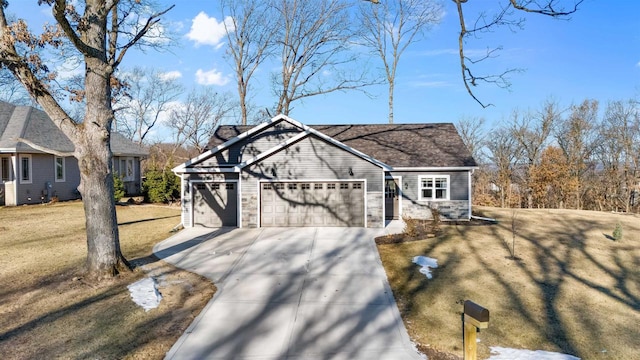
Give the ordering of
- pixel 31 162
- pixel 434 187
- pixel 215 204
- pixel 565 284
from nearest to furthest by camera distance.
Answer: pixel 565 284 → pixel 215 204 → pixel 434 187 → pixel 31 162

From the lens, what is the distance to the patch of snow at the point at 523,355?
5258 millimetres

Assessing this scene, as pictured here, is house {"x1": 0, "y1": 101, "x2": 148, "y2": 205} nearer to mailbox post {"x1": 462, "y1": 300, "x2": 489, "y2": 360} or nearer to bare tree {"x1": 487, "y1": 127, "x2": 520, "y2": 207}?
mailbox post {"x1": 462, "y1": 300, "x2": 489, "y2": 360}

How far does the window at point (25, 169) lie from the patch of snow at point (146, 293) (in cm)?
1612

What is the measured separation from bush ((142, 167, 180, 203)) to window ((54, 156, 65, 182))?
4.41 metres

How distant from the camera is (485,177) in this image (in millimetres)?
35875

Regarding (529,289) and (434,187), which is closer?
(529,289)

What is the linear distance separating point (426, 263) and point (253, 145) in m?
9.33

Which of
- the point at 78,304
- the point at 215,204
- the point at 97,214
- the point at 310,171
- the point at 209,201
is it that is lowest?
the point at 78,304

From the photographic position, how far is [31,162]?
767 inches

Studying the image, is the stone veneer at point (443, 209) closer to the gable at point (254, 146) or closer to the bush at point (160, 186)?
the gable at point (254, 146)

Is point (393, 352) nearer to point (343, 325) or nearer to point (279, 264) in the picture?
point (343, 325)

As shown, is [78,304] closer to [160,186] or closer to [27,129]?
[160,186]

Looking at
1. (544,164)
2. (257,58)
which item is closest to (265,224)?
(257,58)

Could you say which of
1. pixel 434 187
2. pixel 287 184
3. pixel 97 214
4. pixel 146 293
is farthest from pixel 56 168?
pixel 434 187
